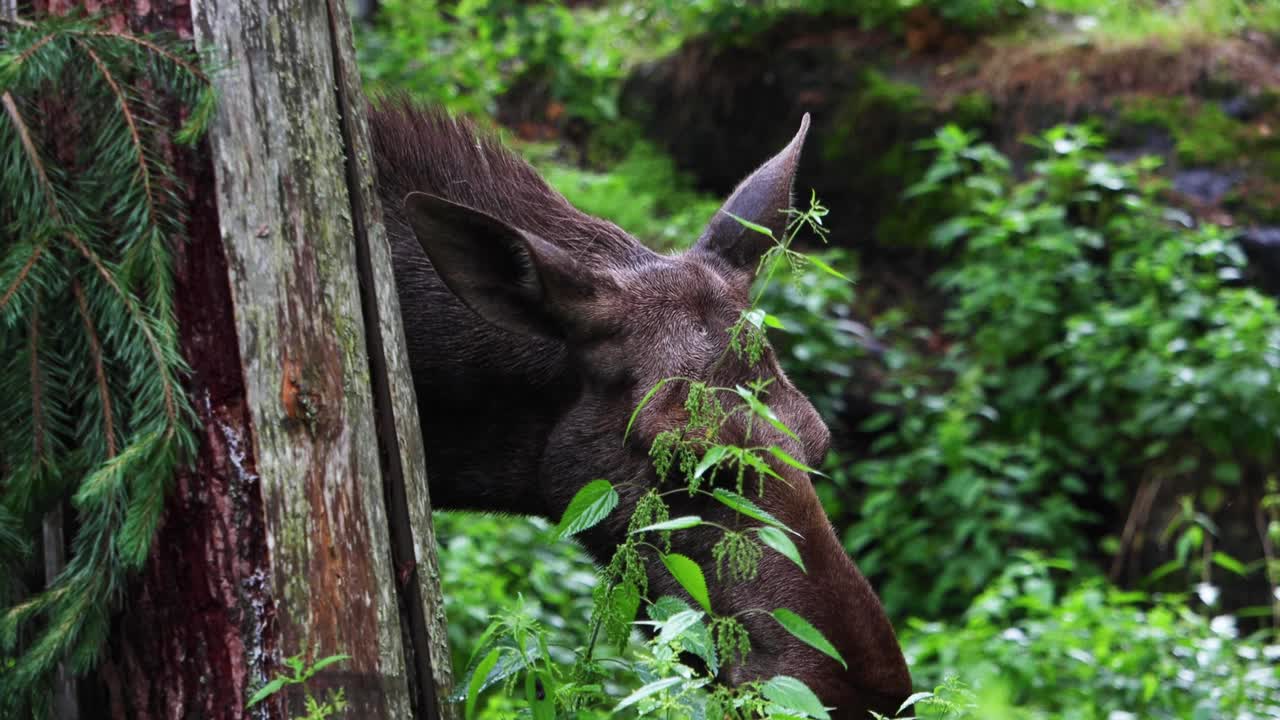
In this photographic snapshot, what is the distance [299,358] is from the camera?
252 cm

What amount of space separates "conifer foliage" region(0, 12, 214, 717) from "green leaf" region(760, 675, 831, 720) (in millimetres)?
1211

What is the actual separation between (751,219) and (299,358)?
64.5 inches

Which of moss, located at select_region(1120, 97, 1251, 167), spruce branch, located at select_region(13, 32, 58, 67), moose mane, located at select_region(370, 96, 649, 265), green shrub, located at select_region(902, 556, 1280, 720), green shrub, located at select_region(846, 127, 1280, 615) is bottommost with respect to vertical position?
green shrub, located at select_region(902, 556, 1280, 720)

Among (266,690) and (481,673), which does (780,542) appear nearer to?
(481,673)

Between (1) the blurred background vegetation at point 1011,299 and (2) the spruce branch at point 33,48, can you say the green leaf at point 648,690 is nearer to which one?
(2) the spruce branch at point 33,48

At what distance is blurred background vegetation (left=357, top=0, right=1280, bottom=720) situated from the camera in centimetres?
563

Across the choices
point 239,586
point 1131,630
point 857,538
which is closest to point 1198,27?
point 857,538

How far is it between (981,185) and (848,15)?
9.04ft

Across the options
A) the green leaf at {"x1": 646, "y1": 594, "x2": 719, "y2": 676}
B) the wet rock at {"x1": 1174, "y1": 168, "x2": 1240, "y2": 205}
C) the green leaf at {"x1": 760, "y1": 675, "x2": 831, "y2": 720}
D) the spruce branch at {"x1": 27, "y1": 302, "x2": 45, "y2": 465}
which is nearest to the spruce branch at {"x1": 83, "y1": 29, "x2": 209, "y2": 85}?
the spruce branch at {"x1": 27, "y1": 302, "x2": 45, "y2": 465}

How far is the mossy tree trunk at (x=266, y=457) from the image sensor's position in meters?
2.45

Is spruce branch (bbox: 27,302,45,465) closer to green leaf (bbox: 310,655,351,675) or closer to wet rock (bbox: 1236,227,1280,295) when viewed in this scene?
green leaf (bbox: 310,655,351,675)

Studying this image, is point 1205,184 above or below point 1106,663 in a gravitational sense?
above

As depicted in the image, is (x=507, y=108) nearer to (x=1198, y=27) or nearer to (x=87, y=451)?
(x=1198, y=27)

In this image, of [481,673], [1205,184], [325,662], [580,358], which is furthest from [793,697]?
[1205,184]
